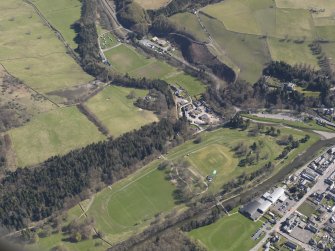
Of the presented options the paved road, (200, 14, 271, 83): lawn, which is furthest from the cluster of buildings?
(200, 14, 271, 83): lawn

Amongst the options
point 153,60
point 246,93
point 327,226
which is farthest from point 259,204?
point 153,60

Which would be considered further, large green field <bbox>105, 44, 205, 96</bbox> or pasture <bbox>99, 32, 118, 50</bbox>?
pasture <bbox>99, 32, 118, 50</bbox>

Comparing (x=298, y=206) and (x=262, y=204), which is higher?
(x=298, y=206)

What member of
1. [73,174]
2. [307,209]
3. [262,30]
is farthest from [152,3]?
[307,209]

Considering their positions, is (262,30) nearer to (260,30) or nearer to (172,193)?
(260,30)

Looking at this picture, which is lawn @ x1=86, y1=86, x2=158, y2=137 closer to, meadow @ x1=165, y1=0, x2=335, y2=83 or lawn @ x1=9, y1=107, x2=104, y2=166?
lawn @ x1=9, y1=107, x2=104, y2=166

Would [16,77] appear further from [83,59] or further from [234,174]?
[234,174]

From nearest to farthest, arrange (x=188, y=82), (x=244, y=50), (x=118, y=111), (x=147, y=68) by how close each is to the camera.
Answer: (x=118, y=111) < (x=188, y=82) < (x=147, y=68) < (x=244, y=50)
